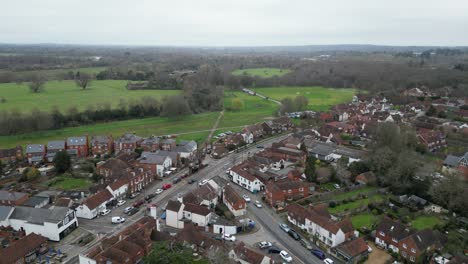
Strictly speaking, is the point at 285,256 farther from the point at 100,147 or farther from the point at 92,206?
the point at 100,147

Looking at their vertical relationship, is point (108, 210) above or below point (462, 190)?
below

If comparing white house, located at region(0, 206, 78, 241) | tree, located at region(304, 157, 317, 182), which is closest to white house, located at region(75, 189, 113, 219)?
white house, located at region(0, 206, 78, 241)

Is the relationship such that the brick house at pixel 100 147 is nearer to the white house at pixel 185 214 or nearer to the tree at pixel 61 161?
the tree at pixel 61 161

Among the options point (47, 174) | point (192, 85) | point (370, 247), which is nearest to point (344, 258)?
point (370, 247)

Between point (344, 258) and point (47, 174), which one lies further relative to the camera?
point (47, 174)

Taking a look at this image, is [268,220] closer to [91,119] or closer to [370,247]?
[370,247]
